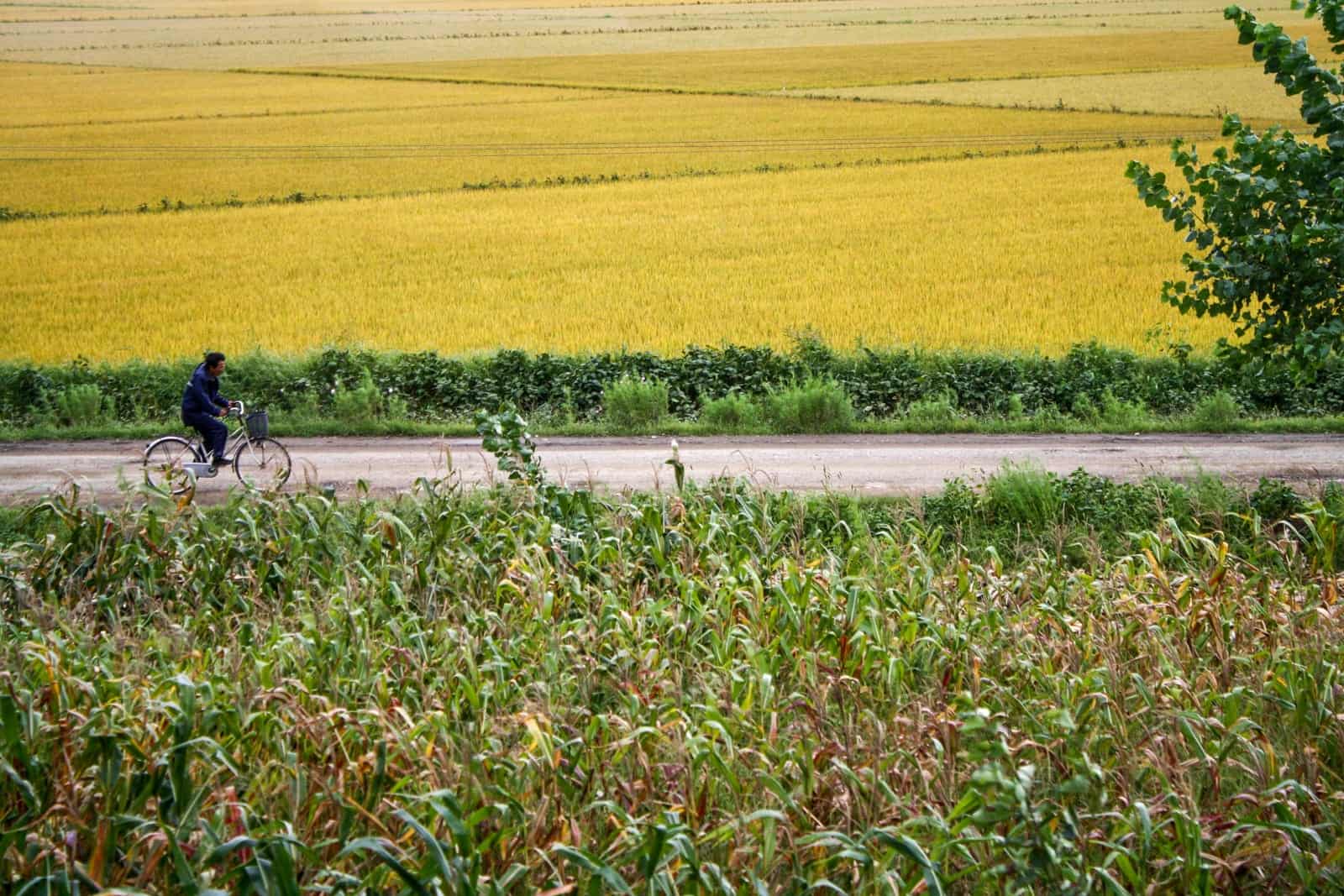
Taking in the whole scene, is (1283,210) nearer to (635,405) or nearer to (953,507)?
(953,507)

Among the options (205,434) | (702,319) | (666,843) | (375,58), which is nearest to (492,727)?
(666,843)

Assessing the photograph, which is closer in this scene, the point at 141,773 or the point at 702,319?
the point at 141,773

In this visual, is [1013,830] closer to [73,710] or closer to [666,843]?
[666,843]

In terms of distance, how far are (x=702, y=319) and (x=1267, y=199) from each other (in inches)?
511

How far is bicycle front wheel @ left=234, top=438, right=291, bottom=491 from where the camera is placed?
534 inches

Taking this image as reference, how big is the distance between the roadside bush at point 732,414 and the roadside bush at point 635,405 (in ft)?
1.96

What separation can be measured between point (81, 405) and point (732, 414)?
865 cm

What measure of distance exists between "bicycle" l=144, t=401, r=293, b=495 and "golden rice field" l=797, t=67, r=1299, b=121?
139 feet

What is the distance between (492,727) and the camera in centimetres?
640

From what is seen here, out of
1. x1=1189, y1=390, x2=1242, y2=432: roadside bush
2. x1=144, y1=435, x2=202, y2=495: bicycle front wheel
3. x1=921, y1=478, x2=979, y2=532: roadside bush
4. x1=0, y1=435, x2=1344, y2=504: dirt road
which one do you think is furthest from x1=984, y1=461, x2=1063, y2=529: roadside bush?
x1=144, y1=435, x2=202, y2=495: bicycle front wheel

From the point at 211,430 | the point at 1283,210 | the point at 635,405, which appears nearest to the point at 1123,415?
the point at 635,405

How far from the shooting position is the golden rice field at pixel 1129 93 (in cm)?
5141

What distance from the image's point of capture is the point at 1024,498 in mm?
12617

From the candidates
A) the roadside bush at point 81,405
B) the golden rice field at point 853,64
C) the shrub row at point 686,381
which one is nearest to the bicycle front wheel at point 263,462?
the shrub row at point 686,381
